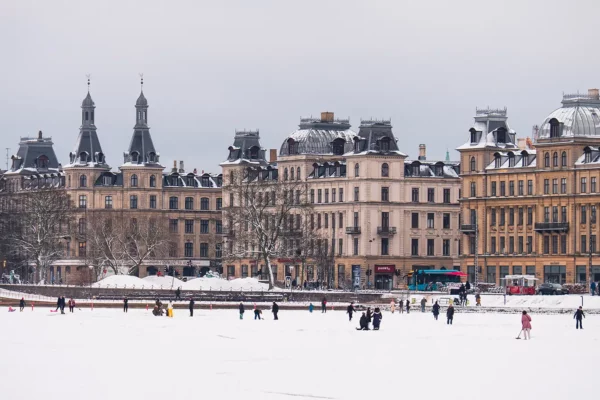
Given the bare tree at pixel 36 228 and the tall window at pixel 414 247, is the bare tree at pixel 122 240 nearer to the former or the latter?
the bare tree at pixel 36 228

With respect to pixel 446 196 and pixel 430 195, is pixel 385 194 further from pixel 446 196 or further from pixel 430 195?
pixel 446 196

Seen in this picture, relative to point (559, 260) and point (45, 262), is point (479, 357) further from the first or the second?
point (45, 262)

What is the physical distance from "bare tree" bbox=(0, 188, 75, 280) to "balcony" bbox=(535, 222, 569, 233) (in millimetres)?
42061

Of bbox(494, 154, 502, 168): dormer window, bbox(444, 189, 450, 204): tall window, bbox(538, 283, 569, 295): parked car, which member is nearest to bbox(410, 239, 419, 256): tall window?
bbox(444, 189, 450, 204): tall window

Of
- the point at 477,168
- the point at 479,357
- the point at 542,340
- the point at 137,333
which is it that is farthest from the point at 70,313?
the point at 477,168

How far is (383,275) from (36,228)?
30684mm

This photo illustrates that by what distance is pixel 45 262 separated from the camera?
166 metres

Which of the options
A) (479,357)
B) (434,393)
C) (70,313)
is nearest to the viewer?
(434,393)

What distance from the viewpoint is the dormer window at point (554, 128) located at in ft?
502

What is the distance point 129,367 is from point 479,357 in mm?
14356

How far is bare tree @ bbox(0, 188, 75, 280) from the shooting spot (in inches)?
6417

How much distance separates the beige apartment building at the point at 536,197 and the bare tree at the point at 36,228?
36.1m

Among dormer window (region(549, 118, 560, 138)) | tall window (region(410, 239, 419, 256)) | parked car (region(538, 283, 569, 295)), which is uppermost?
dormer window (region(549, 118, 560, 138))

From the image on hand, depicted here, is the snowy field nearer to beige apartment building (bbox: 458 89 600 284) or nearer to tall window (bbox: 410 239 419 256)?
beige apartment building (bbox: 458 89 600 284)
